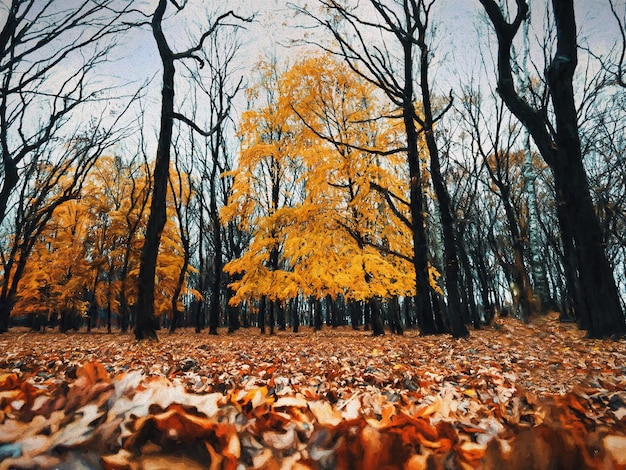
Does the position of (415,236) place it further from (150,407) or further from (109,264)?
(109,264)

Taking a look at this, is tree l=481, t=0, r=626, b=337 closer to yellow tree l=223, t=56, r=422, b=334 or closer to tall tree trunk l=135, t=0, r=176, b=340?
yellow tree l=223, t=56, r=422, b=334

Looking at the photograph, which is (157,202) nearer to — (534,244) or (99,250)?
(534,244)

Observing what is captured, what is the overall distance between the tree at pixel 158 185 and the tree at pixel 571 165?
616 centimetres

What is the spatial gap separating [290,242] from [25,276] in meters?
17.8

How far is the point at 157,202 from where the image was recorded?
772 cm

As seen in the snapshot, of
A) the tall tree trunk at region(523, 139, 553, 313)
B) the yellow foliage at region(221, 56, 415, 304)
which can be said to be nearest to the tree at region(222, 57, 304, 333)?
the yellow foliage at region(221, 56, 415, 304)

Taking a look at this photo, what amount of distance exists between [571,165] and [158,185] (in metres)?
8.07

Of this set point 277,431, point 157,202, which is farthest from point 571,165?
point 157,202

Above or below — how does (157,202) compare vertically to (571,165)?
above

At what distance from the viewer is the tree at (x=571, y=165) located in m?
4.95

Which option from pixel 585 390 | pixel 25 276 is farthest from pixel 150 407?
pixel 25 276

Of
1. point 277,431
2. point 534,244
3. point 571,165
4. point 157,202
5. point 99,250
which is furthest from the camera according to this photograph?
point 99,250

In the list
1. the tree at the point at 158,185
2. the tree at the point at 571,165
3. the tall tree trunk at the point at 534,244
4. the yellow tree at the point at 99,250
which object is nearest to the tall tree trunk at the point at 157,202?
the tree at the point at 158,185

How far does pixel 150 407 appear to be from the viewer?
1.15m
